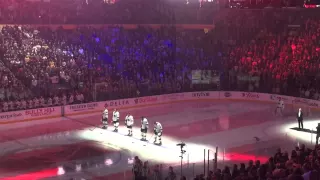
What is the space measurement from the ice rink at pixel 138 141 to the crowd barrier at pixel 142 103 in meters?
0.87

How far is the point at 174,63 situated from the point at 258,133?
1529cm

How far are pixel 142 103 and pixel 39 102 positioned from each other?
292 inches

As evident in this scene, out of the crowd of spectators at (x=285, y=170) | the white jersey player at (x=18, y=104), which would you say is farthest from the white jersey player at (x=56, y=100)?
the crowd of spectators at (x=285, y=170)

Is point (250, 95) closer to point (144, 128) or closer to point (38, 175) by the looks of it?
point (144, 128)

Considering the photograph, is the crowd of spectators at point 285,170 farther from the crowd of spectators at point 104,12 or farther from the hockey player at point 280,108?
the crowd of spectators at point 104,12

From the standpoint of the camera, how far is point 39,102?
1105 inches

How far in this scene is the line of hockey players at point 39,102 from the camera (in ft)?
88.8

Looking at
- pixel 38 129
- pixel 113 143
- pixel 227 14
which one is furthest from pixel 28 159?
pixel 227 14

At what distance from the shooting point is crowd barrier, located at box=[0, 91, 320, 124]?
89.9 ft

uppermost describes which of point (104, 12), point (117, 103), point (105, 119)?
point (104, 12)

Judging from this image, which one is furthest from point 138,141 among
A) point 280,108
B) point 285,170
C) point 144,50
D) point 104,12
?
point 104,12

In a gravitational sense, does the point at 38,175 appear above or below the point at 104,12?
below

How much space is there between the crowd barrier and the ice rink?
0.87m

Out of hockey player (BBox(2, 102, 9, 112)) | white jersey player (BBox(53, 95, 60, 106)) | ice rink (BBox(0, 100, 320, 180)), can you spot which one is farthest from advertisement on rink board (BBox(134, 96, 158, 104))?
hockey player (BBox(2, 102, 9, 112))
